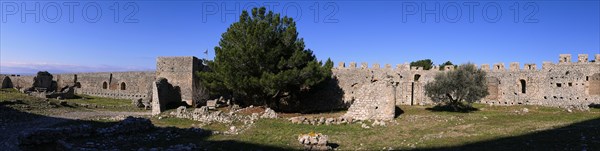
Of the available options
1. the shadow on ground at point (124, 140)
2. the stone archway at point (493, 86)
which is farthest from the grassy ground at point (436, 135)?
the stone archway at point (493, 86)

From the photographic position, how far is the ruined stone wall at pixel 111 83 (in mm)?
46188

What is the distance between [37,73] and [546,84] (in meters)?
55.5

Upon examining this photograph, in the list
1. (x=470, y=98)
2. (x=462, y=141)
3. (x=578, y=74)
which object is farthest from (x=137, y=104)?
(x=578, y=74)

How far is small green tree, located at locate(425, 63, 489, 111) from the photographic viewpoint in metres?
28.1

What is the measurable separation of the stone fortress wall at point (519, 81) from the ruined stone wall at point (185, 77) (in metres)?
11.3

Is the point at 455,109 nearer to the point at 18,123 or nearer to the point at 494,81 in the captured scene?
the point at 494,81

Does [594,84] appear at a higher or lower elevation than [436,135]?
higher

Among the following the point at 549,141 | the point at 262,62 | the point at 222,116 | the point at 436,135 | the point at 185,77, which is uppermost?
the point at 262,62

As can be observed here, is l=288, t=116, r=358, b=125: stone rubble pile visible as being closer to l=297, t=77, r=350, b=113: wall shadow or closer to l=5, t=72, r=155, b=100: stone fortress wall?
l=297, t=77, r=350, b=113: wall shadow

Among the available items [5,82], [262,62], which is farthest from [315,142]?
[5,82]

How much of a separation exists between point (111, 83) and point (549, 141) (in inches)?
1822

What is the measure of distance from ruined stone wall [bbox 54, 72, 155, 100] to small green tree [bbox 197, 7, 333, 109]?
17.3m

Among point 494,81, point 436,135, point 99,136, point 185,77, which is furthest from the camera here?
point 494,81

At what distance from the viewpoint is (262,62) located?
2906 cm
